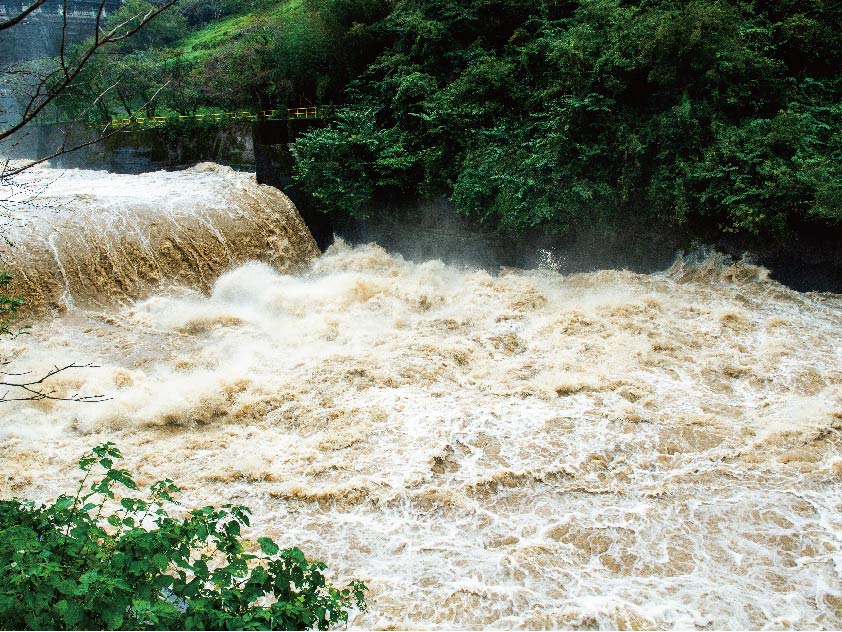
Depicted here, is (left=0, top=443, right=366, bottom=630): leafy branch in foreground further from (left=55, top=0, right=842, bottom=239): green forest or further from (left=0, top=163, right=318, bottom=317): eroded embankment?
(left=55, top=0, right=842, bottom=239): green forest

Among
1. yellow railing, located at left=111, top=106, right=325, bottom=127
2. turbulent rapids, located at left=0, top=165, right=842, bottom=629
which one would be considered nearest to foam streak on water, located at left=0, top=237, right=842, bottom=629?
turbulent rapids, located at left=0, top=165, right=842, bottom=629

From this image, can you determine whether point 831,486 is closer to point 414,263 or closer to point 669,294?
point 669,294

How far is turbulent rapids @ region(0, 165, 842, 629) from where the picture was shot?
4383 millimetres

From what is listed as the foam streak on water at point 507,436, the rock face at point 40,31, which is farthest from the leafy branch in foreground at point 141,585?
the rock face at point 40,31

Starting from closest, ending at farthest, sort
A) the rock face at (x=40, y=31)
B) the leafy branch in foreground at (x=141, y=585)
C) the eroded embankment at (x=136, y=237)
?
1. the leafy branch in foreground at (x=141, y=585)
2. the eroded embankment at (x=136, y=237)
3. the rock face at (x=40, y=31)

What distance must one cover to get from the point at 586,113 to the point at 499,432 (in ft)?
20.0

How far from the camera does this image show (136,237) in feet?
31.5

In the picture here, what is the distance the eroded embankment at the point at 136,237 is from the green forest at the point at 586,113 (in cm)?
135

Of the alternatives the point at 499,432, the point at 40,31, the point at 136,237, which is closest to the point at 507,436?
the point at 499,432

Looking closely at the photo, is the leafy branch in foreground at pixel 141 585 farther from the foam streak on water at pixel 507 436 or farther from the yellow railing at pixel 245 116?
the yellow railing at pixel 245 116

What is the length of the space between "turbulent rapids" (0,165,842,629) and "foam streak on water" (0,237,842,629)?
2 centimetres

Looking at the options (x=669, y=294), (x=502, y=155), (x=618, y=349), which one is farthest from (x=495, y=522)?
(x=502, y=155)

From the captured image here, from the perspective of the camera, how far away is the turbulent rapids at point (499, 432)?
14.4 feet

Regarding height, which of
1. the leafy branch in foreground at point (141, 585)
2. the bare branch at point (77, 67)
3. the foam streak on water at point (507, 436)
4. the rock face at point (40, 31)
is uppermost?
the rock face at point (40, 31)
